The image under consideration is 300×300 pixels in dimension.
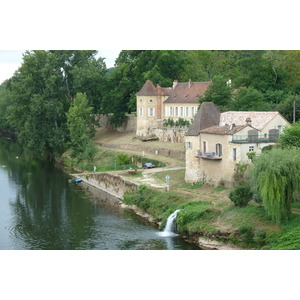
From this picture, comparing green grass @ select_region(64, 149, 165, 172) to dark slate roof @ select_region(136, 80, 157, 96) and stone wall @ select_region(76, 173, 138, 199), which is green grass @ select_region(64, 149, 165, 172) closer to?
stone wall @ select_region(76, 173, 138, 199)

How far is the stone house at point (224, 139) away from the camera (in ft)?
128

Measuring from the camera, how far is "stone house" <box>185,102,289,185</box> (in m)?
39.2

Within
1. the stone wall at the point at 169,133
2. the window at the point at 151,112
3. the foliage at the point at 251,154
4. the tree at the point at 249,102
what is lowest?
the foliage at the point at 251,154

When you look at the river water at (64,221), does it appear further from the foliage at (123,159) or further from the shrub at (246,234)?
the foliage at (123,159)

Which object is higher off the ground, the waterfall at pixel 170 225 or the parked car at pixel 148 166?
the parked car at pixel 148 166

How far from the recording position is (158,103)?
209ft

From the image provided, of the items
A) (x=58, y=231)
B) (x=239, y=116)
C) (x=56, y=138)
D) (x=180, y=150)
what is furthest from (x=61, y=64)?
(x=58, y=231)

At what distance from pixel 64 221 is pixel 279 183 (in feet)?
51.1

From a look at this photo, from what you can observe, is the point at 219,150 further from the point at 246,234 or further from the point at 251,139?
the point at 246,234

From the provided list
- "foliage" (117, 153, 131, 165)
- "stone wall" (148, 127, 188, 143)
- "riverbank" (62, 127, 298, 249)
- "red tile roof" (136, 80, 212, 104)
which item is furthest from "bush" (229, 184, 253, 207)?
"red tile roof" (136, 80, 212, 104)

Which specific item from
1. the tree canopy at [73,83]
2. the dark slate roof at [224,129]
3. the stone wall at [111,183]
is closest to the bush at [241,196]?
the dark slate roof at [224,129]

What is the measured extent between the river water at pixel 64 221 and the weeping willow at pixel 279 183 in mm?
5355

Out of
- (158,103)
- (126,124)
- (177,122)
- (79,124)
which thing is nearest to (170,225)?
(177,122)

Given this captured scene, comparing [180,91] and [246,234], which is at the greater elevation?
[180,91]
